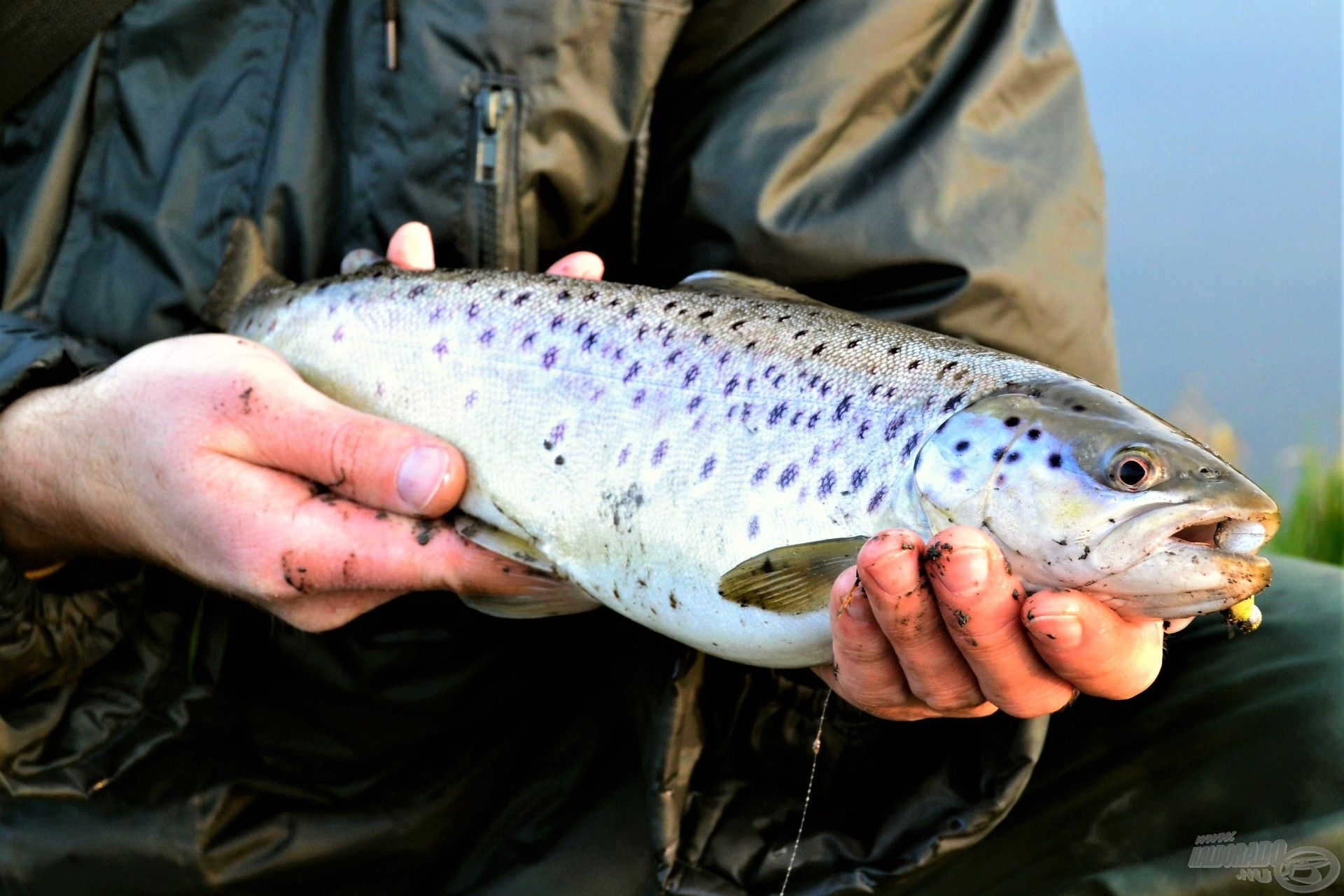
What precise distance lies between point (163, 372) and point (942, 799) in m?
1.52

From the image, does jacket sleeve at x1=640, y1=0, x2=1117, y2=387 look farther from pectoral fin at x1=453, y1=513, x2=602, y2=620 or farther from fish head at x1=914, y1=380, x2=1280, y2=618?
pectoral fin at x1=453, y1=513, x2=602, y2=620

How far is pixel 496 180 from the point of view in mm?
2117

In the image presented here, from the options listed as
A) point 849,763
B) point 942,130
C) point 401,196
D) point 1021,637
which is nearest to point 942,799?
point 849,763

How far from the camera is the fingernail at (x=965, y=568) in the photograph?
1374 millimetres

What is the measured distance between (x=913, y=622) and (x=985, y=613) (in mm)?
92

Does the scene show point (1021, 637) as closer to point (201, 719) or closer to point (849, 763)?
point (849, 763)

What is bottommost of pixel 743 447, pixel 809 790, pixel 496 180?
pixel 809 790

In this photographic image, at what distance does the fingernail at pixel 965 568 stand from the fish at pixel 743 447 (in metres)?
0.13

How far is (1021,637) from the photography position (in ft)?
4.78

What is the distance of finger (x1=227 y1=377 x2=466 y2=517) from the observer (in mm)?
1810

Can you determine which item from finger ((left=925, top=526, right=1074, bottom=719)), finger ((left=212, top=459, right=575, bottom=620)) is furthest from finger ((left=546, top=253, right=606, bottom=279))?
finger ((left=925, top=526, right=1074, bottom=719))

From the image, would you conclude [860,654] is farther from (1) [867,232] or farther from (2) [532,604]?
(1) [867,232]

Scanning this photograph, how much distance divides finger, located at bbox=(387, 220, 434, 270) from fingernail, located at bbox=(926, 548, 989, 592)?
1.12m

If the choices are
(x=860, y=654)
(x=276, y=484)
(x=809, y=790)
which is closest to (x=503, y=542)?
(x=276, y=484)
